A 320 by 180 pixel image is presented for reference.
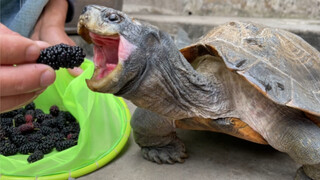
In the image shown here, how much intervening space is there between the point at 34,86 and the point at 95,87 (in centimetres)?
16

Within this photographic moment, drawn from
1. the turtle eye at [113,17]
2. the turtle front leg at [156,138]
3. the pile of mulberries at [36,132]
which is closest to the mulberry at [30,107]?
the pile of mulberries at [36,132]

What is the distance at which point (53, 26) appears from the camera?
178 centimetres

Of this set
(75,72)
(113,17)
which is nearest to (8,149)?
(75,72)

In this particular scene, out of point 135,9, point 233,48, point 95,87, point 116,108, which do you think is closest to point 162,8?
point 135,9

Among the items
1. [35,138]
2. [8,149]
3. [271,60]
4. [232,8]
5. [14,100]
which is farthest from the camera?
[232,8]

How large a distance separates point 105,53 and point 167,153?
0.58 meters

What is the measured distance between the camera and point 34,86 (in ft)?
2.68

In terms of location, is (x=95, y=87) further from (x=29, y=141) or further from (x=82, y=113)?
(x=29, y=141)

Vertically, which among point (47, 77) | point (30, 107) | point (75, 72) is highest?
point (47, 77)

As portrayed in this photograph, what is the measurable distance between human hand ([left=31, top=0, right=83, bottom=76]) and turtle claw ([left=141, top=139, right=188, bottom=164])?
70 centimetres

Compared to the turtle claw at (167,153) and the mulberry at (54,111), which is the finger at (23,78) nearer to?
the turtle claw at (167,153)

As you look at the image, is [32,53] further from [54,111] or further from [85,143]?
[54,111]

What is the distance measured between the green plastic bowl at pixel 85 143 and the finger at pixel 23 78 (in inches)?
17.0

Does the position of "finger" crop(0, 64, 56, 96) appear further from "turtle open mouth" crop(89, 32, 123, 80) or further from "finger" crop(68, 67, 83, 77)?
"finger" crop(68, 67, 83, 77)
